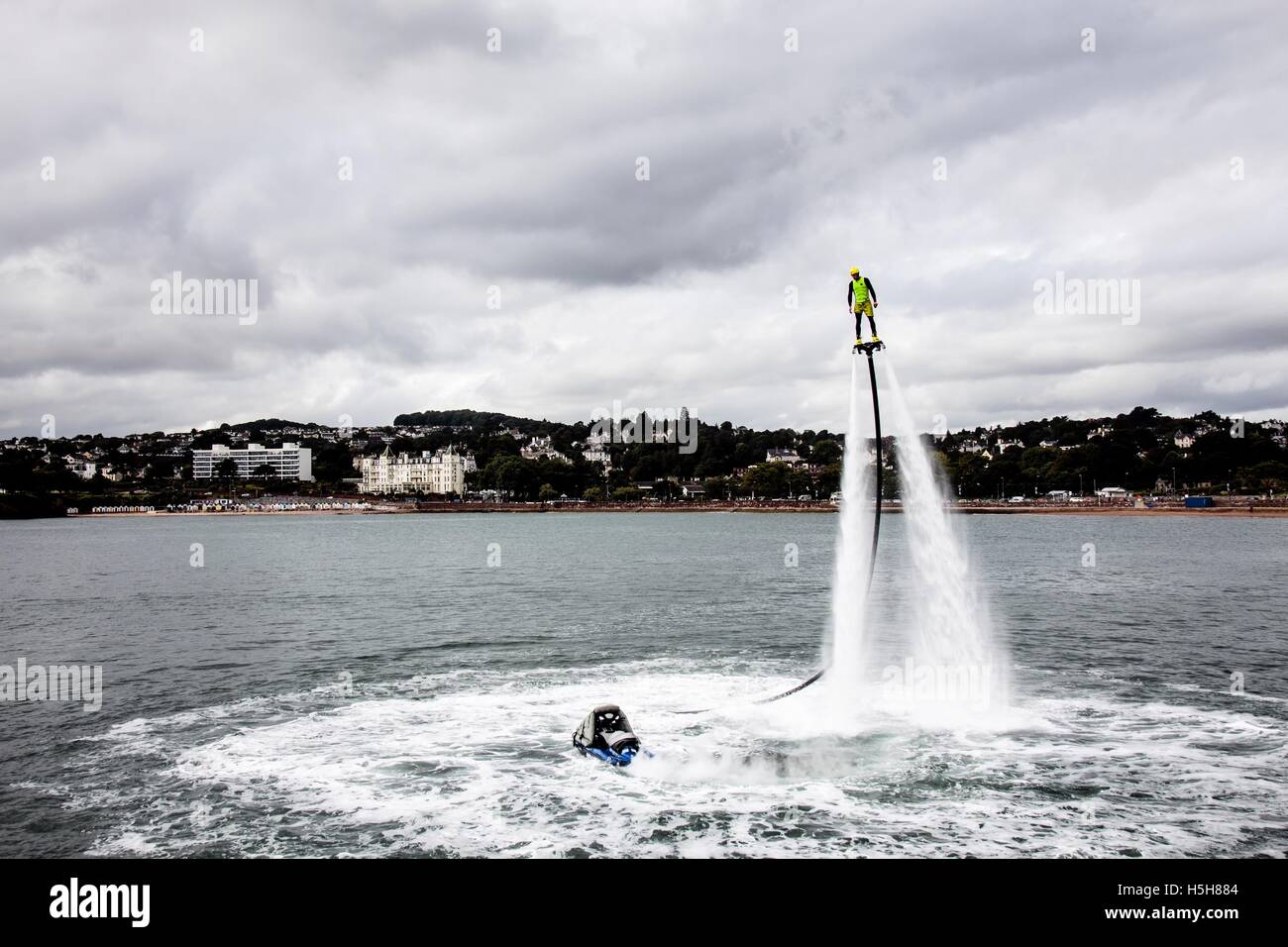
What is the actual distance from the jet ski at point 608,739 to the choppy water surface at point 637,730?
411 millimetres

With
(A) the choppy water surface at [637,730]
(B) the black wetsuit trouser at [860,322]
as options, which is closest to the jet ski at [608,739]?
(A) the choppy water surface at [637,730]

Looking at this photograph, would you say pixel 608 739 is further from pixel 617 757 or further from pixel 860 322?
pixel 860 322

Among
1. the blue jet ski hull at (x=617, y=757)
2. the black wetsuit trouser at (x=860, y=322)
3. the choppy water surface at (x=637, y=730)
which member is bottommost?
the choppy water surface at (x=637, y=730)

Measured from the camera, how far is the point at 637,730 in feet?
81.3

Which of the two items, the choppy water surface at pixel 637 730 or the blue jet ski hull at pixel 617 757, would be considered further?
the blue jet ski hull at pixel 617 757

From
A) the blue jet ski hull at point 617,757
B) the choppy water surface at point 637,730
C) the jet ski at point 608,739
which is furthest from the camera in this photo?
the jet ski at point 608,739

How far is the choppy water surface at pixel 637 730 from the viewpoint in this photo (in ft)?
57.6

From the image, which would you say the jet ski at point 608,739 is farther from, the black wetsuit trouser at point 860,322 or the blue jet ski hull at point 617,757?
the black wetsuit trouser at point 860,322

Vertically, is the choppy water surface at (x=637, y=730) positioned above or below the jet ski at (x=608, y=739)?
below

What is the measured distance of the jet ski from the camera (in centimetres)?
2156

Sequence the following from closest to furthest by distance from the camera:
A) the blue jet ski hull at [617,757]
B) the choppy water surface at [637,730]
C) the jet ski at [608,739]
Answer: the choppy water surface at [637,730]
the blue jet ski hull at [617,757]
the jet ski at [608,739]

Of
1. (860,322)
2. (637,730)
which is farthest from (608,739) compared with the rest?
(860,322)

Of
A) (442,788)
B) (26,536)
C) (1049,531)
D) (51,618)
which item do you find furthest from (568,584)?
(26,536)
